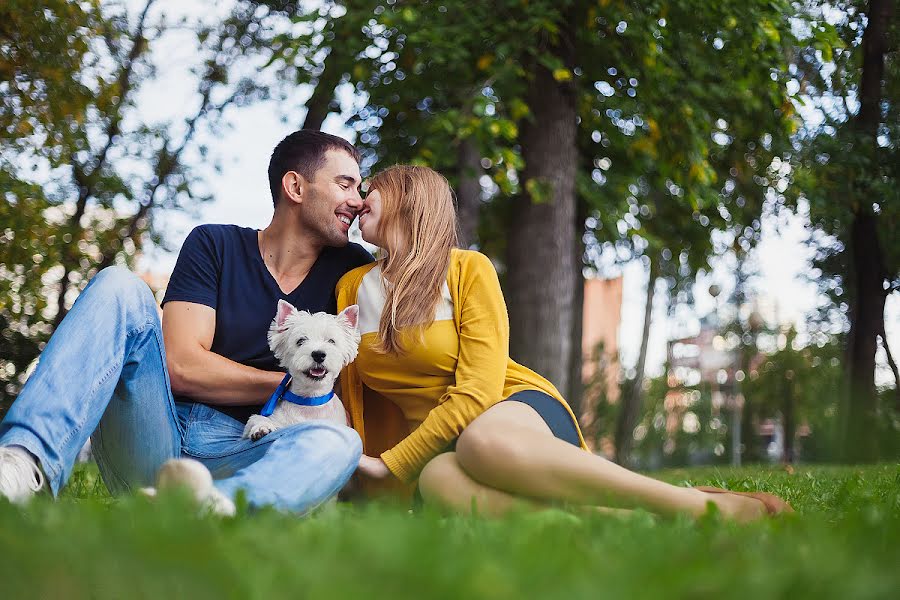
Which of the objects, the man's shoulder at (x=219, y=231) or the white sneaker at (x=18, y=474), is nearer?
the white sneaker at (x=18, y=474)

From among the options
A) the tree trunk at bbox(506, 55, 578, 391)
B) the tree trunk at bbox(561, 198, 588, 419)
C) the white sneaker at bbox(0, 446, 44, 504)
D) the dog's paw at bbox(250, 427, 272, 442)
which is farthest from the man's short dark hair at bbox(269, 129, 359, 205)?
the tree trunk at bbox(561, 198, 588, 419)

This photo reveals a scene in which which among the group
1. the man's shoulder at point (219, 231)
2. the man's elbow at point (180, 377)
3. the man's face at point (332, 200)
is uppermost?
the man's face at point (332, 200)

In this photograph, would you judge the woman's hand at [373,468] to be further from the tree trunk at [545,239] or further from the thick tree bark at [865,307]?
the thick tree bark at [865,307]

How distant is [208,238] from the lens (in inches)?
149

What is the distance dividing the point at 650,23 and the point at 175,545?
24.5 feet

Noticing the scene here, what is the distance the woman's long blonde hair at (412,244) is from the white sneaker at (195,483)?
1174 mm

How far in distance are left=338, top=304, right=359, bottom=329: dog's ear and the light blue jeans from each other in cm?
58

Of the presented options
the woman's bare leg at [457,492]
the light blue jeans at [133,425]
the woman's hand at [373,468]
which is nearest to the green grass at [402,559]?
the light blue jeans at [133,425]

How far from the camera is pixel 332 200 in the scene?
394cm

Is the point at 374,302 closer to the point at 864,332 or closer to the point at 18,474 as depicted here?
the point at 18,474

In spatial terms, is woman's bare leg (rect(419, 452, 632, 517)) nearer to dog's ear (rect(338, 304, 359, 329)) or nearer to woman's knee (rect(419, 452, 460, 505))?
woman's knee (rect(419, 452, 460, 505))

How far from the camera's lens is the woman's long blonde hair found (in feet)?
11.2

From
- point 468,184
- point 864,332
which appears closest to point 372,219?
point 468,184

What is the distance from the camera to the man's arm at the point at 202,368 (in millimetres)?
3389
